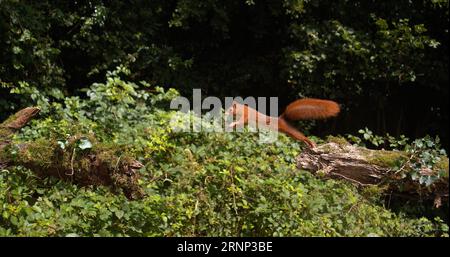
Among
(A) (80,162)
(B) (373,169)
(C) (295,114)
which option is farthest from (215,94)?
(A) (80,162)

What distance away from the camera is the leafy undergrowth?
396cm

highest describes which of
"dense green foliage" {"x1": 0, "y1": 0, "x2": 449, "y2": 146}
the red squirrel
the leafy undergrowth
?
"dense green foliage" {"x1": 0, "y1": 0, "x2": 449, "y2": 146}

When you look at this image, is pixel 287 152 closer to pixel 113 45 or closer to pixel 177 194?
pixel 177 194

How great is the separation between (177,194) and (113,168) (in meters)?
0.51

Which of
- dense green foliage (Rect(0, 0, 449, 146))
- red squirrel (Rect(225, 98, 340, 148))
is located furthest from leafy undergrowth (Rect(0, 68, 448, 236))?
dense green foliage (Rect(0, 0, 449, 146))

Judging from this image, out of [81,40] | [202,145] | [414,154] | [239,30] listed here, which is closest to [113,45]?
[81,40]

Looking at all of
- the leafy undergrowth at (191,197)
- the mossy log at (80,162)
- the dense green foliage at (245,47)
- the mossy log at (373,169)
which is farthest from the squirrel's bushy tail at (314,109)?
the dense green foliage at (245,47)

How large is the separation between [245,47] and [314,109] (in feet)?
11.4

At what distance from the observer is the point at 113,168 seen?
4.45 metres

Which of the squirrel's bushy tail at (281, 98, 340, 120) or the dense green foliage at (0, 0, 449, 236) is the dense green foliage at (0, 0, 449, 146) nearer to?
the dense green foliage at (0, 0, 449, 236)

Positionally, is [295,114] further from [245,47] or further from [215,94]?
[245,47]

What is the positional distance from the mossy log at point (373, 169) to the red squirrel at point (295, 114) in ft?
0.83

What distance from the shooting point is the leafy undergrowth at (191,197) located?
396 centimetres
